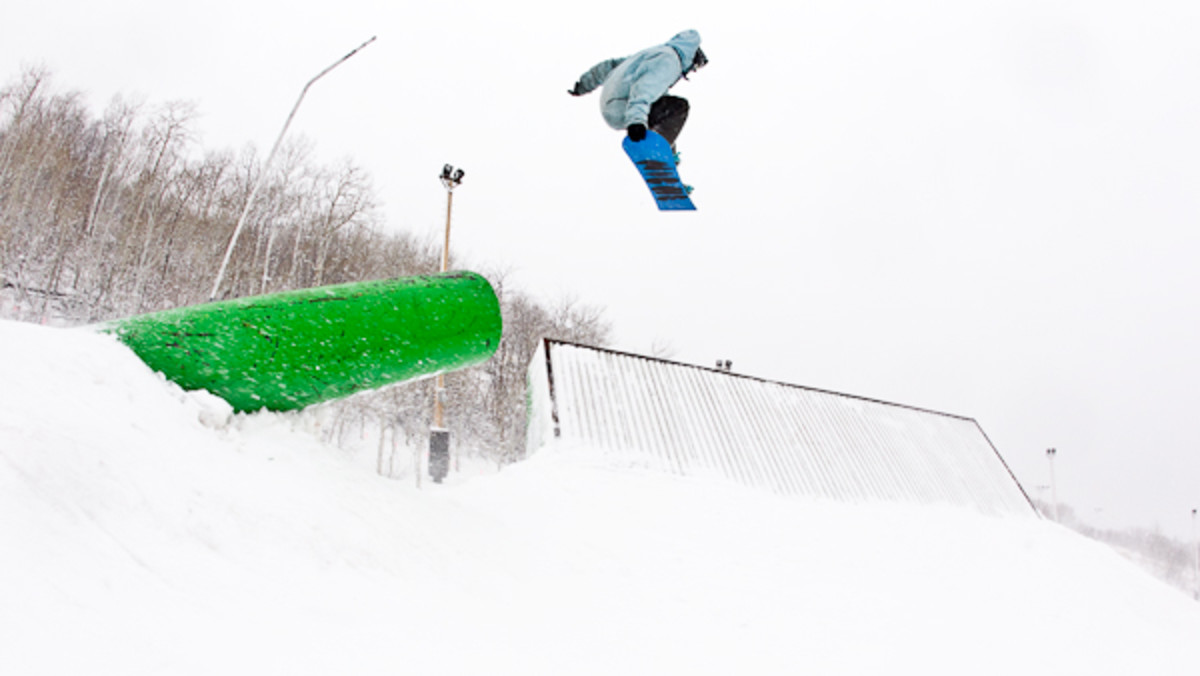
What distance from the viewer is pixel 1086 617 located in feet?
15.7

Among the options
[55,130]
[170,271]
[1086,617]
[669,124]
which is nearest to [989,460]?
[1086,617]

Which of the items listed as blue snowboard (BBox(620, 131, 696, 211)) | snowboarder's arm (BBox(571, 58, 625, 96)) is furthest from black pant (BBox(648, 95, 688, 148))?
snowboarder's arm (BBox(571, 58, 625, 96))

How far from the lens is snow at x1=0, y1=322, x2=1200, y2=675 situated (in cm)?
188

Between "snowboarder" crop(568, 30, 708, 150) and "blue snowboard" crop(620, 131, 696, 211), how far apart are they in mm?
176

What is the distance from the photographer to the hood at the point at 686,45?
15.9 ft

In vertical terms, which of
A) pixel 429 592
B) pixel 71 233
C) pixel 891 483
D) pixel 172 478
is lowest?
pixel 891 483

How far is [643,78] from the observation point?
4.64m

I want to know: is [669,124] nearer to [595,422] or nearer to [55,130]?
[595,422]

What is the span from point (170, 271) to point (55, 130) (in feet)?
37.0

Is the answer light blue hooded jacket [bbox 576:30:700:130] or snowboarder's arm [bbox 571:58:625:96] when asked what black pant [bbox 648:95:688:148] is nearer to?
light blue hooded jacket [bbox 576:30:700:130]

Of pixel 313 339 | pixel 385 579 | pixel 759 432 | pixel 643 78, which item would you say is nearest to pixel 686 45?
pixel 643 78

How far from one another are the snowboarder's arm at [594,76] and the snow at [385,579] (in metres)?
3.73

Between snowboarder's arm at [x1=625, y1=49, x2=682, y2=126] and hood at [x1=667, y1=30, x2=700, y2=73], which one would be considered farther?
hood at [x1=667, y1=30, x2=700, y2=73]


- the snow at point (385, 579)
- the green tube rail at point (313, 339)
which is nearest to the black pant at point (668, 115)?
the green tube rail at point (313, 339)
